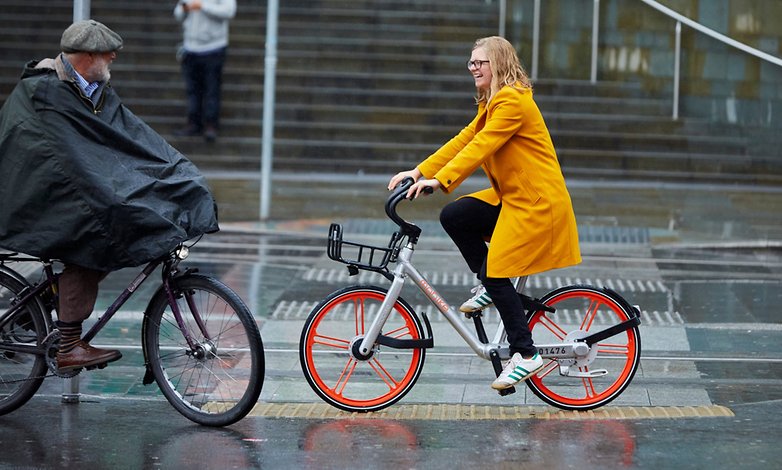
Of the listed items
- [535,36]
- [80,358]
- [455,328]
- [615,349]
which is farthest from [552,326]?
[535,36]

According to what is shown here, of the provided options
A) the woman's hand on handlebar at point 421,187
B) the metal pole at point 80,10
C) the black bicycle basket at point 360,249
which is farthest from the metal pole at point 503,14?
the woman's hand on handlebar at point 421,187

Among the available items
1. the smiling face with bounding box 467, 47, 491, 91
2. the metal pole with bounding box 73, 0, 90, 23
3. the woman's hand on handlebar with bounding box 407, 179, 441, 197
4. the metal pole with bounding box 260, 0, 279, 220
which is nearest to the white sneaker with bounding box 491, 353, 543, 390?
the woman's hand on handlebar with bounding box 407, 179, 441, 197

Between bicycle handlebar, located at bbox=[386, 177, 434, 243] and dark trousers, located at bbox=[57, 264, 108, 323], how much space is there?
1.25 meters

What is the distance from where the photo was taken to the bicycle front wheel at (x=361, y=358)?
6.67m

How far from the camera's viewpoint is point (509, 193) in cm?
657

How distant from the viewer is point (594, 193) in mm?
15945

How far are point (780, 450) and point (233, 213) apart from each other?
8.50m

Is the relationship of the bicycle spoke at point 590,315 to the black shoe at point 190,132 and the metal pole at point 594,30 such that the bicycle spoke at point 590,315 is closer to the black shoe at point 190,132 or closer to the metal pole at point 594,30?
the black shoe at point 190,132

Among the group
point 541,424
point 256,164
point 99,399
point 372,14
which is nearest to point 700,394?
point 541,424

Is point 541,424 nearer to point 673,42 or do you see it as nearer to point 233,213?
point 233,213

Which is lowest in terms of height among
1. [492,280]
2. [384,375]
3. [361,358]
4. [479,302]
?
[384,375]

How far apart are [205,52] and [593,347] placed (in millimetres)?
11006

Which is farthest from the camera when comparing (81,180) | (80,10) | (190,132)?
(190,132)

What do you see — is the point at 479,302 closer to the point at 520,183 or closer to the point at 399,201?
the point at 520,183
